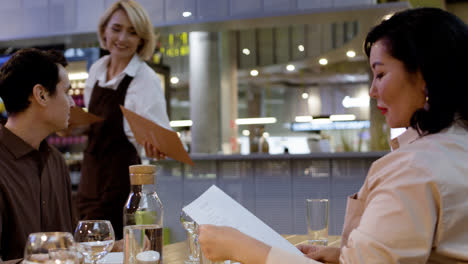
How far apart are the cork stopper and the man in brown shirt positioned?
2.07 ft

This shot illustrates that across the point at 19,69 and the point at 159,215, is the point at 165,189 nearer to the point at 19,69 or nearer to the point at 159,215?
the point at 19,69

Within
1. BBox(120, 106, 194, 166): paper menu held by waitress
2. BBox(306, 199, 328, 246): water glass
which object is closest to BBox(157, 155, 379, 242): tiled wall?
BBox(120, 106, 194, 166): paper menu held by waitress

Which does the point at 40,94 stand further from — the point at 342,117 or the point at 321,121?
the point at 321,121

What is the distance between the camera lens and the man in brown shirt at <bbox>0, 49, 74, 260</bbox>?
1.69 m

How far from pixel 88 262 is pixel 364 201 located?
623 mm

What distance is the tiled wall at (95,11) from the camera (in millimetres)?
4414

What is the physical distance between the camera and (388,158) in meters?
1.00

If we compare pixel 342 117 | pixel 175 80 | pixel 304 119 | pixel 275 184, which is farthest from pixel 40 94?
pixel 175 80

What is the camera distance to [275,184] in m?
4.43

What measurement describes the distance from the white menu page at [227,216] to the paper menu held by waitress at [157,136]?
0.99 metres

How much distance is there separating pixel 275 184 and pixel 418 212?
11.6ft

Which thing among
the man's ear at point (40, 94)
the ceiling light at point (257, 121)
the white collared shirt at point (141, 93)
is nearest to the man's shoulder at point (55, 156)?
the man's ear at point (40, 94)

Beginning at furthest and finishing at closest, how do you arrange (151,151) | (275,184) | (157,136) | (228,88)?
(228,88) < (275,184) < (151,151) < (157,136)

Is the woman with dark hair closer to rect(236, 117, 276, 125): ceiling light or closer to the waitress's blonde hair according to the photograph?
the waitress's blonde hair
